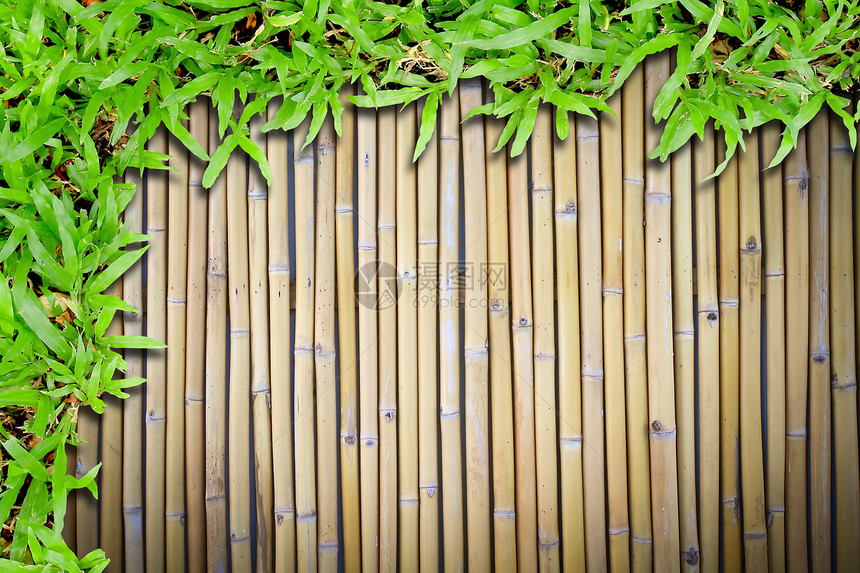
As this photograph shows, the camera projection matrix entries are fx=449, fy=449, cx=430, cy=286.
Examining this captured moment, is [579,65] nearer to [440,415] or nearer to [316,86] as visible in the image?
[316,86]

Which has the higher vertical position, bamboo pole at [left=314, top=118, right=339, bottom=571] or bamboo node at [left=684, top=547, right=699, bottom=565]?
bamboo pole at [left=314, top=118, right=339, bottom=571]

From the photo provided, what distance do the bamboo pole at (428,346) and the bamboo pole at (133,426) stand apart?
66 cm

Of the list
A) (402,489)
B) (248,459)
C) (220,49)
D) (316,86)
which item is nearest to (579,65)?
(316,86)

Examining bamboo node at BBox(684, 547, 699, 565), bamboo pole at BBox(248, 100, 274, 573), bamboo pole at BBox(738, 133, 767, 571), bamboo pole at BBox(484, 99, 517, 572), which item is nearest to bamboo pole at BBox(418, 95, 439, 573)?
bamboo pole at BBox(484, 99, 517, 572)

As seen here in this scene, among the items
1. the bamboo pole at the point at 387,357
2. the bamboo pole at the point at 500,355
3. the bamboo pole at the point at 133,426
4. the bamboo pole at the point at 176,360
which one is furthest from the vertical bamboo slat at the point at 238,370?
the bamboo pole at the point at 500,355

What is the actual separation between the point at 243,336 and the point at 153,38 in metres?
0.65

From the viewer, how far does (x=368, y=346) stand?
3.40ft

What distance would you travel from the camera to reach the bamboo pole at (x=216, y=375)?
3.40 ft

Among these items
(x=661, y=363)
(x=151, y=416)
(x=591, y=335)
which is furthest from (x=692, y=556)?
(x=151, y=416)

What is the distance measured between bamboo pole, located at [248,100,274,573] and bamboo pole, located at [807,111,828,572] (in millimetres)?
1242

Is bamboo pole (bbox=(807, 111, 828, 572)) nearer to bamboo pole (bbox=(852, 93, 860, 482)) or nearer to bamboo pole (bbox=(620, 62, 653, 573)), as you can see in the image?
bamboo pole (bbox=(852, 93, 860, 482))

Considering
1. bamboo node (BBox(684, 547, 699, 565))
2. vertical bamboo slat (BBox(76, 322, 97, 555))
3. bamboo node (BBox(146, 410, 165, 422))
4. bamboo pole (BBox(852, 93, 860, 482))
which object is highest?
bamboo pole (BBox(852, 93, 860, 482))

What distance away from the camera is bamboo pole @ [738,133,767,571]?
1.01 m

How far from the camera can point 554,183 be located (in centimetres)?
103
